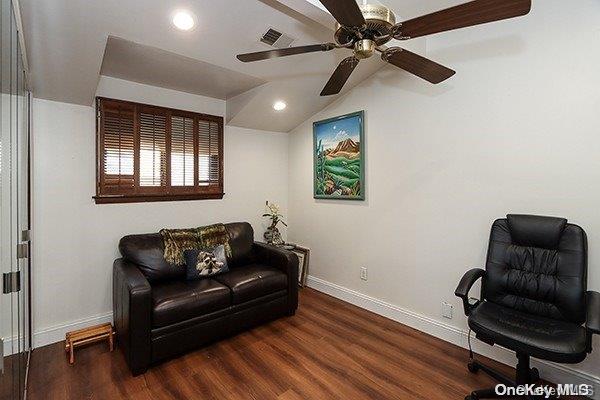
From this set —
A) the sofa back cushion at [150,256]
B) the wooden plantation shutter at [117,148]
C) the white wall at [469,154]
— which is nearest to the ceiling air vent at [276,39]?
the white wall at [469,154]

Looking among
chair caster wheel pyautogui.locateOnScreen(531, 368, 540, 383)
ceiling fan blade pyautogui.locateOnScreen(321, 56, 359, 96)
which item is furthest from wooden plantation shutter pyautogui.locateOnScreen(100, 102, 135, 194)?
chair caster wheel pyautogui.locateOnScreen(531, 368, 540, 383)

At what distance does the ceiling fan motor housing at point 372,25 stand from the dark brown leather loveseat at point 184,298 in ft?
7.03

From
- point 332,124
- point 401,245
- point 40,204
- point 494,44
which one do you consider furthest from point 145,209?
point 494,44

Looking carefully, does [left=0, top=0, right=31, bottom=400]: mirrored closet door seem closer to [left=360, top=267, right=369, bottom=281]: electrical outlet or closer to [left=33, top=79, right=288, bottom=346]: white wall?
[left=33, top=79, right=288, bottom=346]: white wall

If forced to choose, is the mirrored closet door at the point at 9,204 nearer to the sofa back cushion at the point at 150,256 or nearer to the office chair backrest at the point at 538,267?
the sofa back cushion at the point at 150,256

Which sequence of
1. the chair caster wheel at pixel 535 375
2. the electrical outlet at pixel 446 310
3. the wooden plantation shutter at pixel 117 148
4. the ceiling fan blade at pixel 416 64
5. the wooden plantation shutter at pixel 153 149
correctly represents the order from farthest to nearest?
1. the wooden plantation shutter at pixel 153 149
2. the wooden plantation shutter at pixel 117 148
3. the electrical outlet at pixel 446 310
4. the chair caster wheel at pixel 535 375
5. the ceiling fan blade at pixel 416 64

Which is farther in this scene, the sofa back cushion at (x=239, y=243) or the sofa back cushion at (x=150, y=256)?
the sofa back cushion at (x=239, y=243)

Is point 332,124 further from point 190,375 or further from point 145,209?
point 190,375

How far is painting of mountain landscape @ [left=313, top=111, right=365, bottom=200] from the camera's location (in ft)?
10.9

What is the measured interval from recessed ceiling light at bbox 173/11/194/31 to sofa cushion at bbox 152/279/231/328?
2.04 metres

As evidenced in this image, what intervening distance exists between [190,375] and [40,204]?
6.28 feet

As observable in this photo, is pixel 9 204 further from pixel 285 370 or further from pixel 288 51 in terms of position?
pixel 285 370

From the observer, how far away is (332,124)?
3592 mm

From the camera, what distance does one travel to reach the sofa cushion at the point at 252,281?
2.66m
